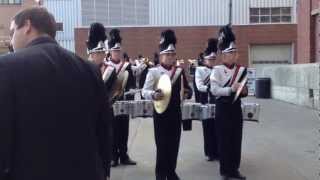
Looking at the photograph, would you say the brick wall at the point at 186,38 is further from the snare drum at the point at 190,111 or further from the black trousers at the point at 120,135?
the snare drum at the point at 190,111

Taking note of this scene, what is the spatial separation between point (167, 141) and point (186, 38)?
35.1 metres

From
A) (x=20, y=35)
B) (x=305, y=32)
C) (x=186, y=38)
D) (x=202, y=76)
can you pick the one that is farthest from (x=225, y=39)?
(x=186, y=38)

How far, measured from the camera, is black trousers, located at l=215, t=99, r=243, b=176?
8.45 metres

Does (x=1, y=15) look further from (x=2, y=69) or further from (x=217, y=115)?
(x=2, y=69)

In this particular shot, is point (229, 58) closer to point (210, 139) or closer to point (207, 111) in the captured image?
point (207, 111)

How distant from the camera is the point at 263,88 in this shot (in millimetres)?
27062

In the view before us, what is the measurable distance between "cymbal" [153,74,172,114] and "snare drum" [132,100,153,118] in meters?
1.43

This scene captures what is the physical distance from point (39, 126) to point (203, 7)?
4275 cm

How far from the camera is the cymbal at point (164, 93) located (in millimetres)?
7852

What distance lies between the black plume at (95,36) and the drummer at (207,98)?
1.94 metres

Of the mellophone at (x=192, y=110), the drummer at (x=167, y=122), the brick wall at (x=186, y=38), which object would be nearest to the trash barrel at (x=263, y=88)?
the brick wall at (x=186, y=38)

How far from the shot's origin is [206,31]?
4284cm

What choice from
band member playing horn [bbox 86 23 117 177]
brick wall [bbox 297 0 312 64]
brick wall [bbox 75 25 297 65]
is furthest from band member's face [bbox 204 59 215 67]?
brick wall [bbox 75 25 297 65]

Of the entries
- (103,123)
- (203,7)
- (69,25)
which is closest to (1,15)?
(69,25)
